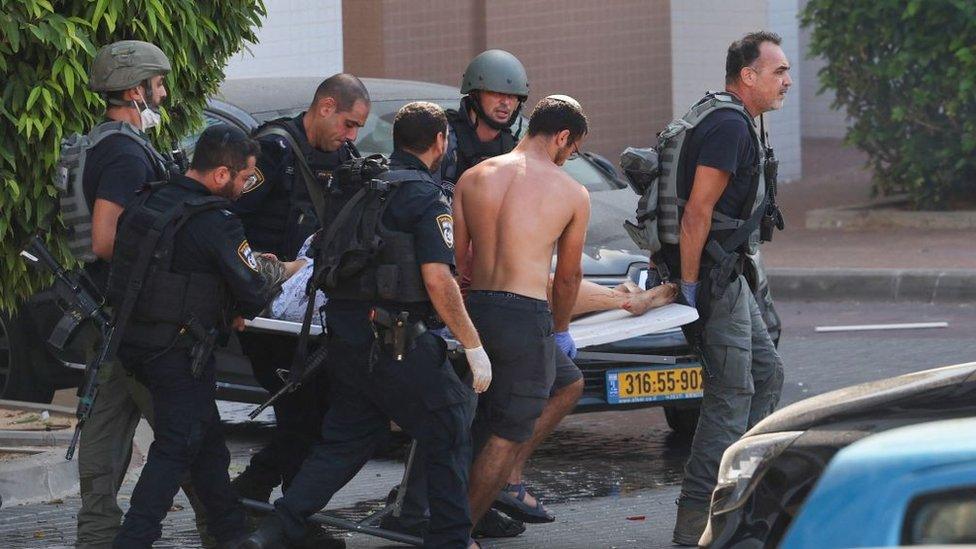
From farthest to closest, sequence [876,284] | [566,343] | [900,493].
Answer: [876,284]
[566,343]
[900,493]

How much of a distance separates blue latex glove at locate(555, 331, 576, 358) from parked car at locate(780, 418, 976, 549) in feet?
9.98

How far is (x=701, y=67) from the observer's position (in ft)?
61.1

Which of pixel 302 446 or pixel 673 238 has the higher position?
pixel 673 238

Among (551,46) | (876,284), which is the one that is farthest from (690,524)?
(551,46)

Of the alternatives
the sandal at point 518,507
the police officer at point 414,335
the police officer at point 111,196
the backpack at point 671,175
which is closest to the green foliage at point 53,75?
the police officer at point 111,196

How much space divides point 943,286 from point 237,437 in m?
6.25

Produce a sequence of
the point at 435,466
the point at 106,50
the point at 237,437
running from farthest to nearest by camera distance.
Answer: the point at 237,437 < the point at 106,50 < the point at 435,466

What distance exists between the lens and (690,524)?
20.3ft

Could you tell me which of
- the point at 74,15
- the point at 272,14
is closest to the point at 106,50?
the point at 74,15

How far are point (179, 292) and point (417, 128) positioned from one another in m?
0.96

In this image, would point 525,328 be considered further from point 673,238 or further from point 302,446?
point 302,446

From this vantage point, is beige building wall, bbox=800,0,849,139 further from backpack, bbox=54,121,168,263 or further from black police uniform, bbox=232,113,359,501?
backpack, bbox=54,121,168,263

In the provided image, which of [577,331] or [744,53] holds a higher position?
[744,53]

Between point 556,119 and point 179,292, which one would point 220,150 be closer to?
point 179,292
